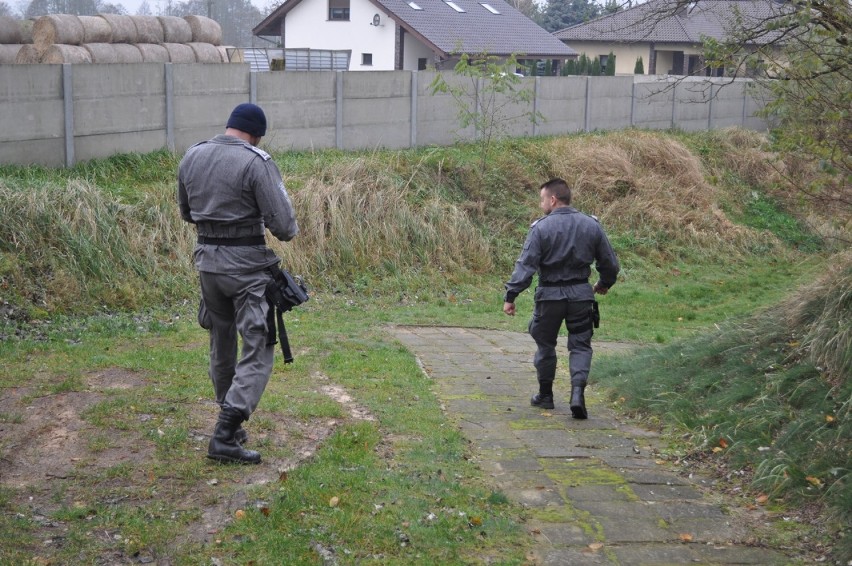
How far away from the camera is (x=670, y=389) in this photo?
7.54m

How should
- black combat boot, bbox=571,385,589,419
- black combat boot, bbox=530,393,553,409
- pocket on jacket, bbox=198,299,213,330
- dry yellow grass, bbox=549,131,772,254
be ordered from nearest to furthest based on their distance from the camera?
pocket on jacket, bbox=198,299,213,330
black combat boot, bbox=571,385,589,419
black combat boot, bbox=530,393,553,409
dry yellow grass, bbox=549,131,772,254

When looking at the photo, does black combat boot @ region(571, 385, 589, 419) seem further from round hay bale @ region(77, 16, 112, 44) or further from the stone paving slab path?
round hay bale @ region(77, 16, 112, 44)

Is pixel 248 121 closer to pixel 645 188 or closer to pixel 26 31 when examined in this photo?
pixel 645 188

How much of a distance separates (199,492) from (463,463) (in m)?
1.67

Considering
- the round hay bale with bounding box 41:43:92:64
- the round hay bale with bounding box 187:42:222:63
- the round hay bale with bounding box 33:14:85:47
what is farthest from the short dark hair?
the round hay bale with bounding box 187:42:222:63

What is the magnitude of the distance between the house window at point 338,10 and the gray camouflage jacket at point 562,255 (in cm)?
4023

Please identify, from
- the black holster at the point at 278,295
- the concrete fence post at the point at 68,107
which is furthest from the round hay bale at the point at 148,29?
the black holster at the point at 278,295

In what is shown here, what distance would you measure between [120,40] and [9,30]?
2.94 metres

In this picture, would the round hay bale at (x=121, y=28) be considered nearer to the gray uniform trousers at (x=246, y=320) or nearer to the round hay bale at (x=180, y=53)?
the round hay bale at (x=180, y=53)

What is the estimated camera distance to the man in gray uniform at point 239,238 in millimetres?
5367

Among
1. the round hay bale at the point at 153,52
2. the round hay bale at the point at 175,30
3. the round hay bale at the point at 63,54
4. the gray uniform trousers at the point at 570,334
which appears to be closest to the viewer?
the gray uniform trousers at the point at 570,334

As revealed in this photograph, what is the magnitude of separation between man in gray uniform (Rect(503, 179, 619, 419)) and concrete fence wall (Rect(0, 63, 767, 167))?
324 centimetres

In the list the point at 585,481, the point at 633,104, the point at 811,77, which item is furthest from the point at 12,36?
the point at 585,481

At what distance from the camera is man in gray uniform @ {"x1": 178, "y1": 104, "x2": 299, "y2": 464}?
5367 mm
